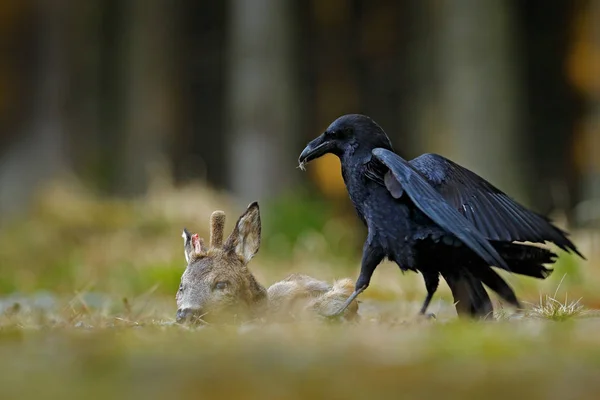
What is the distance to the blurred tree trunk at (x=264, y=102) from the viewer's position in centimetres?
1075

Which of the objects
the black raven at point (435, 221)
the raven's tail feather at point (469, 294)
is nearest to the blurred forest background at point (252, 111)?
the black raven at point (435, 221)

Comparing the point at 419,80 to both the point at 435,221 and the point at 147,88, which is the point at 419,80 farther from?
the point at 435,221

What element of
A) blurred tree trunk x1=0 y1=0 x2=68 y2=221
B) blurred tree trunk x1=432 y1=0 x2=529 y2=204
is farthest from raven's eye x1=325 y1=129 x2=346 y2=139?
blurred tree trunk x1=0 y1=0 x2=68 y2=221

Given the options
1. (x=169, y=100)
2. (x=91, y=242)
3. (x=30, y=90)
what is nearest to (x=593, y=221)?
(x=91, y=242)

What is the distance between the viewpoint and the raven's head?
3689 mm

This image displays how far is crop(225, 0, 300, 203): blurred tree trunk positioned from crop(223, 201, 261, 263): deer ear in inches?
272

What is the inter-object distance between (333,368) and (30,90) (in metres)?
14.7

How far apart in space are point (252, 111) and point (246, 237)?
7373mm

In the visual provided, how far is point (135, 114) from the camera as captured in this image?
13.5 m

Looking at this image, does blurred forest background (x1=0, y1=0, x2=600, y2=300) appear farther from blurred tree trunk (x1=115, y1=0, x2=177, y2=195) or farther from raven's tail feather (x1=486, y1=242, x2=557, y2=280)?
raven's tail feather (x1=486, y1=242, x2=557, y2=280)

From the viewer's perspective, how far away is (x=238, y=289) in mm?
3465


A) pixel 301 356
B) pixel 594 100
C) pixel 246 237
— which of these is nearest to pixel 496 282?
pixel 246 237

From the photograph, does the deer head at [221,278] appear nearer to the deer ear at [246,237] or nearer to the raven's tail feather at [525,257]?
the deer ear at [246,237]

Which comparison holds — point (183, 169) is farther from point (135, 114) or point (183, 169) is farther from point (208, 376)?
point (208, 376)
